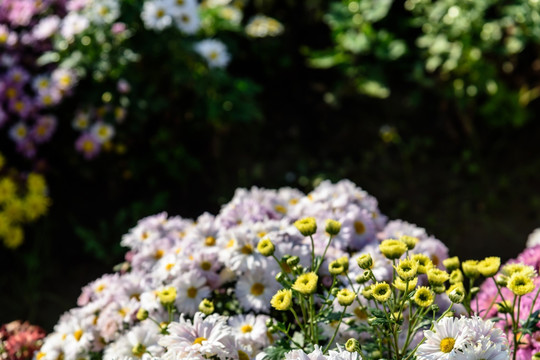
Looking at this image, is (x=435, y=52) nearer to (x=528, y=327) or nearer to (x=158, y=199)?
(x=158, y=199)

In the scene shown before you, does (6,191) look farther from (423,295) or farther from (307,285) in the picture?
(423,295)

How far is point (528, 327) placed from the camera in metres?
1.21

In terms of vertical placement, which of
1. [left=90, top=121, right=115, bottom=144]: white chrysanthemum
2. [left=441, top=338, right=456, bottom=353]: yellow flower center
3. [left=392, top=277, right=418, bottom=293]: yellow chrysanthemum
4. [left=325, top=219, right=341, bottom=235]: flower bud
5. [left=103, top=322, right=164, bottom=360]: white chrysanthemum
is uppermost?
[left=90, top=121, right=115, bottom=144]: white chrysanthemum

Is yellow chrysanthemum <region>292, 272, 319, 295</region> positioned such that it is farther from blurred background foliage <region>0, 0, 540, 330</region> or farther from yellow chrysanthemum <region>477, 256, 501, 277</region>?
blurred background foliage <region>0, 0, 540, 330</region>

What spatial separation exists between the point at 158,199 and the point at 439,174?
158cm

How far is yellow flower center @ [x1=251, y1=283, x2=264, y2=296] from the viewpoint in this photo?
4.94 ft

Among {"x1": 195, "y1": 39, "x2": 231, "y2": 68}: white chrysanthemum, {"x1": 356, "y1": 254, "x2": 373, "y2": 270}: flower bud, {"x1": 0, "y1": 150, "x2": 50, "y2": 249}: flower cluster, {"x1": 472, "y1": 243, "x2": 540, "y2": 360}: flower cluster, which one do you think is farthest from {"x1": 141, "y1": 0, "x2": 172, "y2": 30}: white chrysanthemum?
{"x1": 356, "y1": 254, "x2": 373, "y2": 270}: flower bud

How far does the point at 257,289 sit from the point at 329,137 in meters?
2.19

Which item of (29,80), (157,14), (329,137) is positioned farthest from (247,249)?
(329,137)

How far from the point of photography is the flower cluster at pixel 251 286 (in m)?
1.22

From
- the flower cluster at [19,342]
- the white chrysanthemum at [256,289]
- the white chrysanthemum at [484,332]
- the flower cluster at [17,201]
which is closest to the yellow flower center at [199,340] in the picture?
the white chrysanthemum at [256,289]

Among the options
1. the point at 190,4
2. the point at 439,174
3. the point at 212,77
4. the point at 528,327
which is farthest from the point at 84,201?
the point at 528,327

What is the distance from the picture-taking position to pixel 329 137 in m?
3.60

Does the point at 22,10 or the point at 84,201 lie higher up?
the point at 22,10
